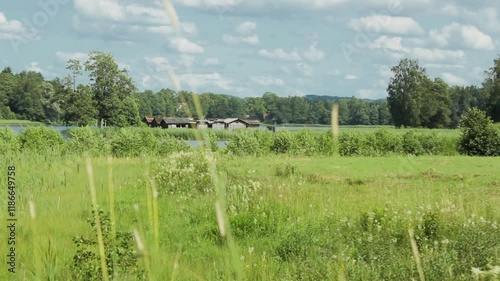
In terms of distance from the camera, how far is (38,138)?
95.1 feet

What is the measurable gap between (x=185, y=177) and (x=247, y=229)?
5511 millimetres

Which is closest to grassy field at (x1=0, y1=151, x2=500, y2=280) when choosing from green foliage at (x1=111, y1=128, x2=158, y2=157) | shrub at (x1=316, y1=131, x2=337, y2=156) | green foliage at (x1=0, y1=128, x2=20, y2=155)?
green foliage at (x1=0, y1=128, x2=20, y2=155)

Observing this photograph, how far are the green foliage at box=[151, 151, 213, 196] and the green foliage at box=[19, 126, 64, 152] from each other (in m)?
14.3

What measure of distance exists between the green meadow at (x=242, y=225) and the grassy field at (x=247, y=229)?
1.0 inches

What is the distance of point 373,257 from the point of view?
6.48 m

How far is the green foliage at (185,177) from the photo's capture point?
13.5m

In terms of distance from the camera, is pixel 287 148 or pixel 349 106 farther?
pixel 349 106

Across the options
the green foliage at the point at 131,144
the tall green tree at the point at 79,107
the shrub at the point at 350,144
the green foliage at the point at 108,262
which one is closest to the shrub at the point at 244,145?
the green foliage at the point at 131,144

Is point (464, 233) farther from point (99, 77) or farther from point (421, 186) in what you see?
point (99, 77)

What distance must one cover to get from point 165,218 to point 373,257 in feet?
16.3

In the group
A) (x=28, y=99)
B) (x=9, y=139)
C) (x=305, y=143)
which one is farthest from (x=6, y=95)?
(x=305, y=143)

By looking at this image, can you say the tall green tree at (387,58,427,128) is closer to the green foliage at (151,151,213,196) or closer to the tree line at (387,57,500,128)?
the tree line at (387,57,500,128)

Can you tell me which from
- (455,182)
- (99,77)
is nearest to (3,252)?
(455,182)

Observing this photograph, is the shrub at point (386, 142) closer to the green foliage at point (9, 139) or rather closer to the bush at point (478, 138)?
the bush at point (478, 138)
